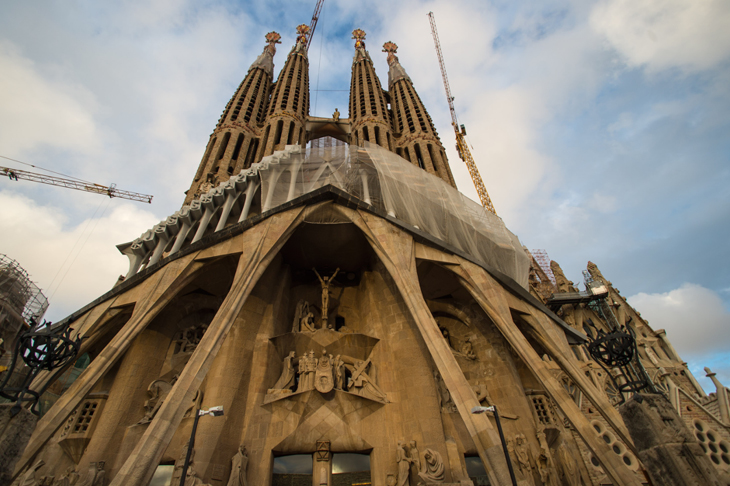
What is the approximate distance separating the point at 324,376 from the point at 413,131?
18.4 metres

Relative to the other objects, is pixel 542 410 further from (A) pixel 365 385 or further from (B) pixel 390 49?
(B) pixel 390 49

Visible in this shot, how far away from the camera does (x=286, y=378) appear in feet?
36.2

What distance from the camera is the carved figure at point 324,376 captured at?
10.3 metres

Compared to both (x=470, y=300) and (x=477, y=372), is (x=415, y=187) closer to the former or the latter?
(x=470, y=300)

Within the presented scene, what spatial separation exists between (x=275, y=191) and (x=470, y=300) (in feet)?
26.7

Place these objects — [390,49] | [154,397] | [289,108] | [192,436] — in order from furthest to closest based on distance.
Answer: [390,49], [289,108], [154,397], [192,436]

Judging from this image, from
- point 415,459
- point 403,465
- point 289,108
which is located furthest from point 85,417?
point 289,108

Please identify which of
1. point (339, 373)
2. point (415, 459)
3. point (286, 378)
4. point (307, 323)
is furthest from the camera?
point (307, 323)

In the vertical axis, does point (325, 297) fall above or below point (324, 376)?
above

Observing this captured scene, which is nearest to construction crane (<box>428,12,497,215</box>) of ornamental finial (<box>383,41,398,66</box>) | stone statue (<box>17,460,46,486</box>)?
ornamental finial (<box>383,41,398,66</box>)

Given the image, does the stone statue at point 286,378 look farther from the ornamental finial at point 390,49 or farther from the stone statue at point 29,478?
the ornamental finial at point 390,49

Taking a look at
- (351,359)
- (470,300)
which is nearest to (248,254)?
(351,359)

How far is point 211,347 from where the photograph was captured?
8250mm

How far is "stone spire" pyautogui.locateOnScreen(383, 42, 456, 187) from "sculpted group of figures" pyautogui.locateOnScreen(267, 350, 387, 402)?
1251 cm
